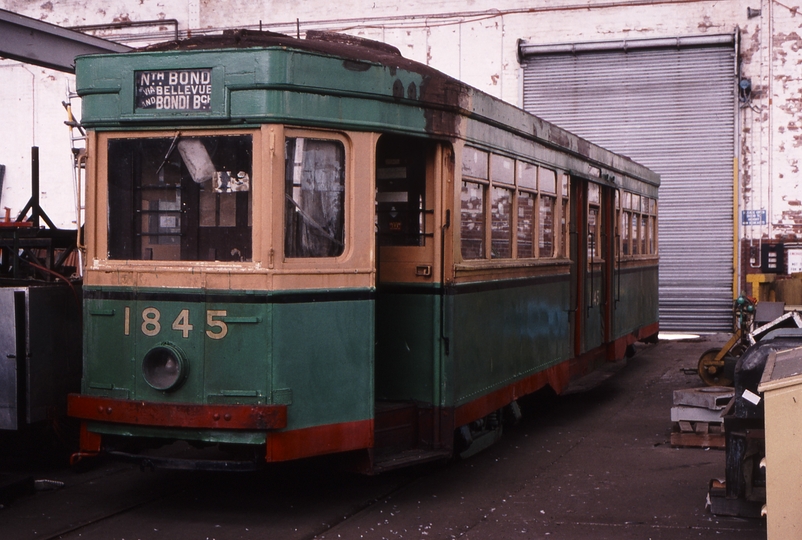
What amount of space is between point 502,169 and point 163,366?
10.6 ft

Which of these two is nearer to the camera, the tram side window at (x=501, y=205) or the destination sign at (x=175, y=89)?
the destination sign at (x=175, y=89)

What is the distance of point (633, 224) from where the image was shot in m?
13.6

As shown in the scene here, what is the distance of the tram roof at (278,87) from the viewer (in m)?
5.83

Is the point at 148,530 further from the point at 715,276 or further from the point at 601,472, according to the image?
the point at 715,276

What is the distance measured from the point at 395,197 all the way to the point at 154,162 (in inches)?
68.3

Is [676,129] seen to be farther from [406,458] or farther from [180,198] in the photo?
[180,198]

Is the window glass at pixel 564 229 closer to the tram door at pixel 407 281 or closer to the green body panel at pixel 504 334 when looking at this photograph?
the green body panel at pixel 504 334

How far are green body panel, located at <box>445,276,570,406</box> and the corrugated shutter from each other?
32.0 ft

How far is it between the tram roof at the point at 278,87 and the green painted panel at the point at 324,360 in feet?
3.69

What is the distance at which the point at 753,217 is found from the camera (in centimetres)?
1838

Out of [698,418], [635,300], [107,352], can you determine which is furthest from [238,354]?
[635,300]

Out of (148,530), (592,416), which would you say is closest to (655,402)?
(592,416)

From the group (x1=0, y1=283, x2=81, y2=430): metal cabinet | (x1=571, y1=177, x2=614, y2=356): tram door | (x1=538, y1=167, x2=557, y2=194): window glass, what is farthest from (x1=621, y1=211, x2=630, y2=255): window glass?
(x1=0, y1=283, x2=81, y2=430): metal cabinet

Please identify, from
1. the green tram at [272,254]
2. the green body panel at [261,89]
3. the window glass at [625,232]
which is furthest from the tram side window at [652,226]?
the green body panel at [261,89]
